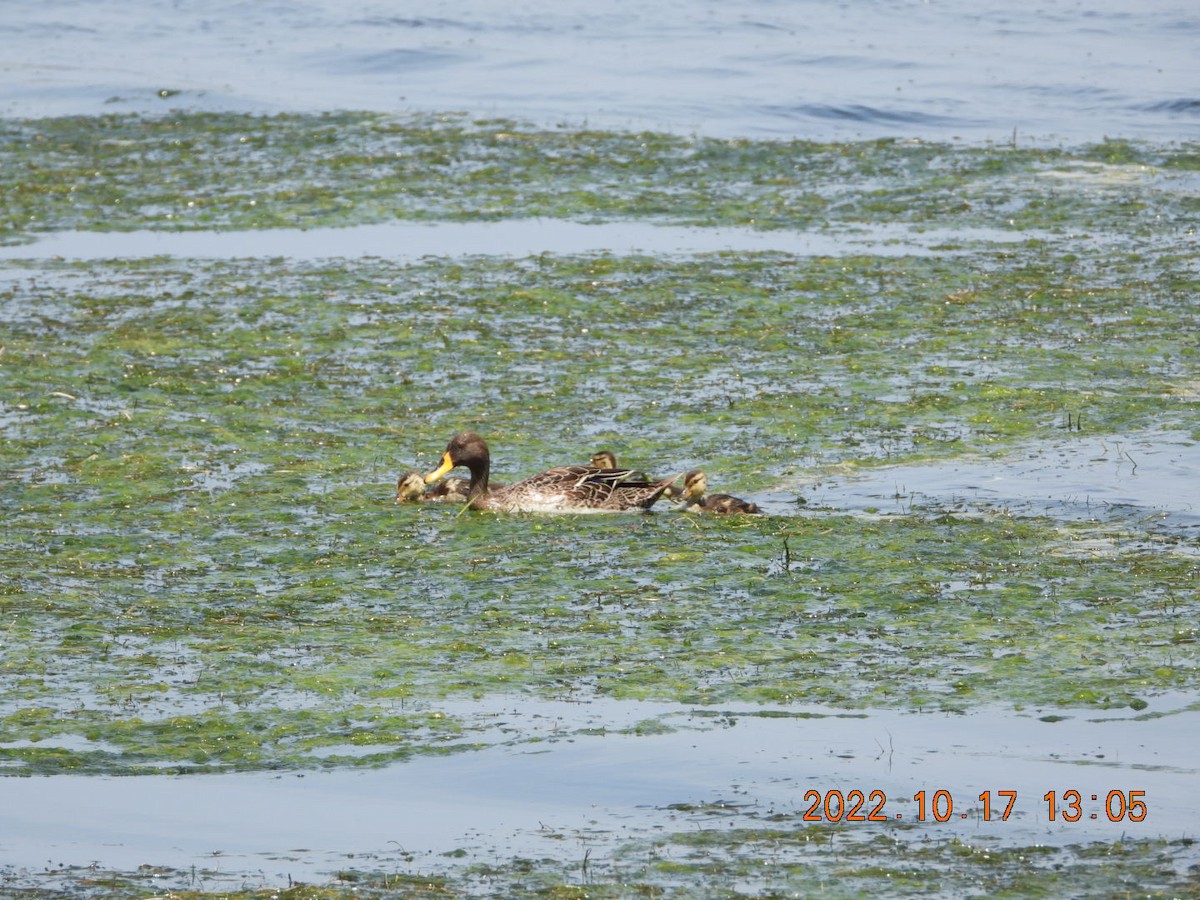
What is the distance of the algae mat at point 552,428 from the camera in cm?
836

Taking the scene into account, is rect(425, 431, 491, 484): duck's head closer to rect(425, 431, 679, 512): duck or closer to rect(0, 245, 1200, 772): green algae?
rect(425, 431, 679, 512): duck

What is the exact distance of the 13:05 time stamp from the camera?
6.75m

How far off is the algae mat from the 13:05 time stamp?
0.41 meters

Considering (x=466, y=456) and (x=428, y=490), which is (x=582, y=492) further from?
(x=428, y=490)

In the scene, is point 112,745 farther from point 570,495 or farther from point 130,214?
point 130,214

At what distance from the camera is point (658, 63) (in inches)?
1241

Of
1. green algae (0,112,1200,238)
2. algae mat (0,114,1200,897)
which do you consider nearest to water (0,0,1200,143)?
green algae (0,112,1200,238)

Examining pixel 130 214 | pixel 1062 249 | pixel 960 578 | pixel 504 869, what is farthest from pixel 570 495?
pixel 130 214

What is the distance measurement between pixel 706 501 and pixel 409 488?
1.84m

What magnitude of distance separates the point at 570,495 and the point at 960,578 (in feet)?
8.33

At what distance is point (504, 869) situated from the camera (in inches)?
255

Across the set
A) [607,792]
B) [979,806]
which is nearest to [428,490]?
[607,792]

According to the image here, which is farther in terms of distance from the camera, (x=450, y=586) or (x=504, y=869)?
(x=450, y=586)

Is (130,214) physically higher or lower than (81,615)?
higher
